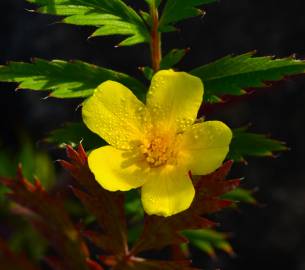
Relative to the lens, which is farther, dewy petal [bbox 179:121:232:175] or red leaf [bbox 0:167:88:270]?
red leaf [bbox 0:167:88:270]

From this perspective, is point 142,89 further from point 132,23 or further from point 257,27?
point 257,27

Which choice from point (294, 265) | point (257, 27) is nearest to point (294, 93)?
point (257, 27)

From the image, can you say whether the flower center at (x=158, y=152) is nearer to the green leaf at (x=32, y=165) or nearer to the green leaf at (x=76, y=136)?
the green leaf at (x=76, y=136)

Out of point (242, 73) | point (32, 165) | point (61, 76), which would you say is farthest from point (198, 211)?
point (32, 165)

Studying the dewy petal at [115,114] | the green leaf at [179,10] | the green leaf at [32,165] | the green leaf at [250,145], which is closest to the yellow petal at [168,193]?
the dewy petal at [115,114]

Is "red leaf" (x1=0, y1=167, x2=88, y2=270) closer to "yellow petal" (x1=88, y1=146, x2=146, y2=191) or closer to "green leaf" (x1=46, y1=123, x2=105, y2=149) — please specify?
"green leaf" (x1=46, y1=123, x2=105, y2=149)

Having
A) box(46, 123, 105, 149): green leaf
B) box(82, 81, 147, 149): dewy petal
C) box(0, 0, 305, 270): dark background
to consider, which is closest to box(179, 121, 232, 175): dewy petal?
box(82, 81, 147, 149): dewy petal
